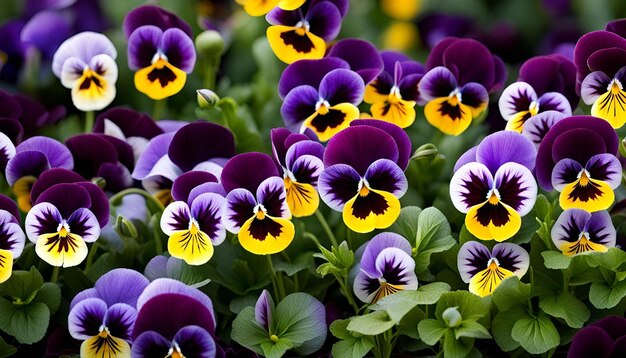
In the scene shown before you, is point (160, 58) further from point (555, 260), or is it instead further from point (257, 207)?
point (555, 260)

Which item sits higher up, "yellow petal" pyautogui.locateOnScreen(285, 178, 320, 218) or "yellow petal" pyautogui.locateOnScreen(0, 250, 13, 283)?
"yellow petal" pyautogui.locateOnScreen(285, 178, 320, 218)

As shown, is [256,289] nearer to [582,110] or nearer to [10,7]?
[582,110]

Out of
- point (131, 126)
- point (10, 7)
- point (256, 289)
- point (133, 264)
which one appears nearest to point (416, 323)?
point (256, 289)

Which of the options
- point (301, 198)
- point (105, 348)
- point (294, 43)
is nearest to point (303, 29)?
point (294, 43)

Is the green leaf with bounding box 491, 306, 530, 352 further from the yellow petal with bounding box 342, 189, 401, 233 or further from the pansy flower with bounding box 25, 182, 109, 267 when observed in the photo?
the pansy flower with bounding box 25, 182, 109, 267

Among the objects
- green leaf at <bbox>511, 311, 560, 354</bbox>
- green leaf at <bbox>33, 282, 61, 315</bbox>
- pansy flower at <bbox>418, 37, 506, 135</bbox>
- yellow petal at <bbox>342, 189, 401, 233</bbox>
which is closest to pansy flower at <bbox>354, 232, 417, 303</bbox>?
yellow petal at <bbox>342, 189, 401, 233</bbox>

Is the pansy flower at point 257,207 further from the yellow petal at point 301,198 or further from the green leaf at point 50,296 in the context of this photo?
the green leaf at point 50,296
